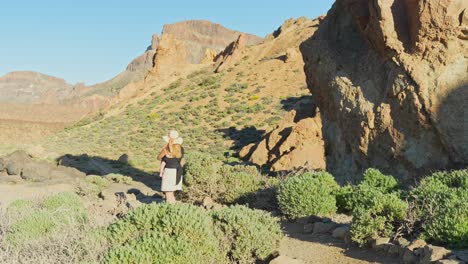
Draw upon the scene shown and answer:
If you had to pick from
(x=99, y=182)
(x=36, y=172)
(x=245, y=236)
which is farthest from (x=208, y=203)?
(x=36, y=172)

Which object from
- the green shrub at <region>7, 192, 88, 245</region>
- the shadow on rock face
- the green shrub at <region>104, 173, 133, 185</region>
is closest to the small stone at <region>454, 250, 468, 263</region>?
the shadow on rock face

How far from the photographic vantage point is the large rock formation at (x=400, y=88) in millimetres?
9094

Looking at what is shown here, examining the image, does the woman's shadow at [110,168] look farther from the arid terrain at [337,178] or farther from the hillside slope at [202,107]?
the hillside slope at [202,107]

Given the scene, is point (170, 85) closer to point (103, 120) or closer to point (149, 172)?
point (103, 120)

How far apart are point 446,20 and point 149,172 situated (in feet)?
58.3

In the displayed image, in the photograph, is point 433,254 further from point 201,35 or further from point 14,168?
point 201,35

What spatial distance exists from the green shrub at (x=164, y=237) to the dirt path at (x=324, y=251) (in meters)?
1.24

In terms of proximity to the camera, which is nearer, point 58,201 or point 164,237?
point 164,237

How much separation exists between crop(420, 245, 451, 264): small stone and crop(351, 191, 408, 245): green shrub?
1106 millimetres

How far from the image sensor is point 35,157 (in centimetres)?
2703

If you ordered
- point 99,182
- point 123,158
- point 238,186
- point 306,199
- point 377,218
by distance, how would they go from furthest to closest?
point 123,158 → point 99,182 → point 238,186 → point 306,199 → point 377,218

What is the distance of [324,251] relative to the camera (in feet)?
20.4

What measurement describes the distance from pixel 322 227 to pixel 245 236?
6.59 ft

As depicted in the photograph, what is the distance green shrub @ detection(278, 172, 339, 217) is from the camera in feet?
27.2
